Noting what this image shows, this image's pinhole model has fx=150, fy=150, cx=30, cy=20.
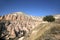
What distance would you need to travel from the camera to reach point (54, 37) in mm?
16672

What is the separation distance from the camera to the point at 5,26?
99625mm

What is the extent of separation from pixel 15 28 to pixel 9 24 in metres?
5.11

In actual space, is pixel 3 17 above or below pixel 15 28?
above

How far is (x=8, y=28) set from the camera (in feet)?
331

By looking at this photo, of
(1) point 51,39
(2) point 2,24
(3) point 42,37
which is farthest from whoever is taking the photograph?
(2) point 2,24

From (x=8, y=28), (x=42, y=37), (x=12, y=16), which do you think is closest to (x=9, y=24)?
(x=8, y=28)

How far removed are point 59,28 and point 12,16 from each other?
11267cm

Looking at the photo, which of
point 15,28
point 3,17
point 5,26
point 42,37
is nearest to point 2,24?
point 5,26

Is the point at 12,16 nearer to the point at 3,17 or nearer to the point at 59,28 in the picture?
the point at 3,17

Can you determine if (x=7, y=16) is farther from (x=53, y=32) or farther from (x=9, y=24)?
(x=53, y=32)

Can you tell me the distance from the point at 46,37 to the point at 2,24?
8379 centimetres

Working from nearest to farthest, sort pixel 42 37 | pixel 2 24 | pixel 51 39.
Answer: pixel 51 39 → pixel 42 37 → pixel 2 24

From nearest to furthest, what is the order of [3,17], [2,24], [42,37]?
1. [42,37]
2. [2,24]
3. [3,17]

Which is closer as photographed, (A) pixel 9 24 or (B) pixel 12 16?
(A) pixel 9 24
